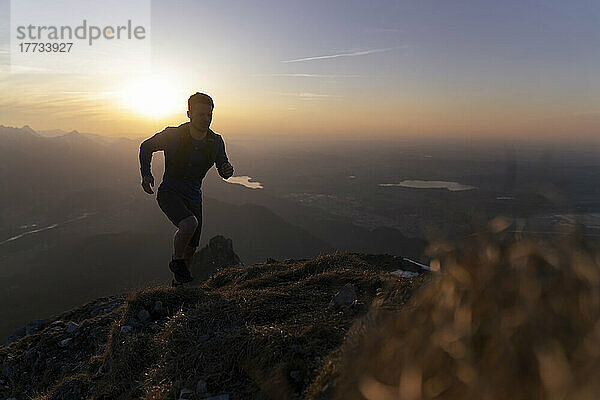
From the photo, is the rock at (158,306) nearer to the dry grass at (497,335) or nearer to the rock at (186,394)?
the rock at (186,394)

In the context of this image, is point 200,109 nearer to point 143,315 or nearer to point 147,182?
point 147,182

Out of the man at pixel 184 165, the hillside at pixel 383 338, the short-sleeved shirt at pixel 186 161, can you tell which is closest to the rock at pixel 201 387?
the hillside at pixel 383 338

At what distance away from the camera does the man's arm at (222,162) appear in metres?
6.98

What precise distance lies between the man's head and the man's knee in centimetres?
164

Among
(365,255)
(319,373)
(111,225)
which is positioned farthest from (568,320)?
(111,225)

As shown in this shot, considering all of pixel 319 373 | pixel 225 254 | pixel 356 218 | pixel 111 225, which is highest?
pixel 319 373

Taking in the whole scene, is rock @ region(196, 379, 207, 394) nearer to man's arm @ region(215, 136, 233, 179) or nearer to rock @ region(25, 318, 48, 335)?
man's arm @ region(215, 136, 233, 179)

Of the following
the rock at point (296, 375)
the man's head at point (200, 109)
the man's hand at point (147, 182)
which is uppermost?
the man's head at point (200, 109)

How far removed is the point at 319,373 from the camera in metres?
2.42

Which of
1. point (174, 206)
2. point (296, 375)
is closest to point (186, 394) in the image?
point (296, 375)

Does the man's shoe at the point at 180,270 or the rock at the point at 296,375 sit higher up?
the rock at the point at 296,375

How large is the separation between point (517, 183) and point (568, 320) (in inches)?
31.1

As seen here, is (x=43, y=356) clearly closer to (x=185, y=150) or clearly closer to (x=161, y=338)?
(x=161, y=338)

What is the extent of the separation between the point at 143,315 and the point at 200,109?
138 inches
